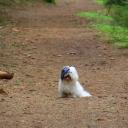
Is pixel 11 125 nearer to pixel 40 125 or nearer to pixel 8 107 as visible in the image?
pixel 40 125

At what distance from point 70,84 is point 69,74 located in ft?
0.97

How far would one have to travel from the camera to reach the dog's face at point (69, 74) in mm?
11672

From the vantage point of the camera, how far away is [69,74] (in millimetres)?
11750

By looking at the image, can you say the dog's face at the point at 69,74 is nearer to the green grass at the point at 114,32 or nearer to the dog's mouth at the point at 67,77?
the dog's mouth at the point at 67,77

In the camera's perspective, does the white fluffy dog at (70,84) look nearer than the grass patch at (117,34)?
Yes

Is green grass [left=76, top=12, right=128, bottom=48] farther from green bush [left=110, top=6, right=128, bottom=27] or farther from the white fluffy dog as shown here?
the white fluffy dog

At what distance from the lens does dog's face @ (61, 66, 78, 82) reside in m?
11.7

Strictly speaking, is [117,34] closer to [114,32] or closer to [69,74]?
[114,32]

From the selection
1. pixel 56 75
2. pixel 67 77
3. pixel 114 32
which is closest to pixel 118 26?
pixel 114 32

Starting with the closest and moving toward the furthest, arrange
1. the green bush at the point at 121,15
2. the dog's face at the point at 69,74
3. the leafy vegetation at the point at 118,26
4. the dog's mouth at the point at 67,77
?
the dog's face at the point at 69,74, the dog's mouth at the point at 67,77, the green bush at the point at 121,15, the leafy vegetation at the point at 118,26

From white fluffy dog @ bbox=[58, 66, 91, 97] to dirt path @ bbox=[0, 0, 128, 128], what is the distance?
0.81ft

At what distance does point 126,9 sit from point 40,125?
1584 cm

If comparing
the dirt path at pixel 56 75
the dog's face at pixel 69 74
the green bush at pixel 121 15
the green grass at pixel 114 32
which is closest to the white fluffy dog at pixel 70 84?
the dog's face at pixel 69 74

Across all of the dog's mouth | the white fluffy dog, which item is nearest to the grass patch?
the white fluffy dog
